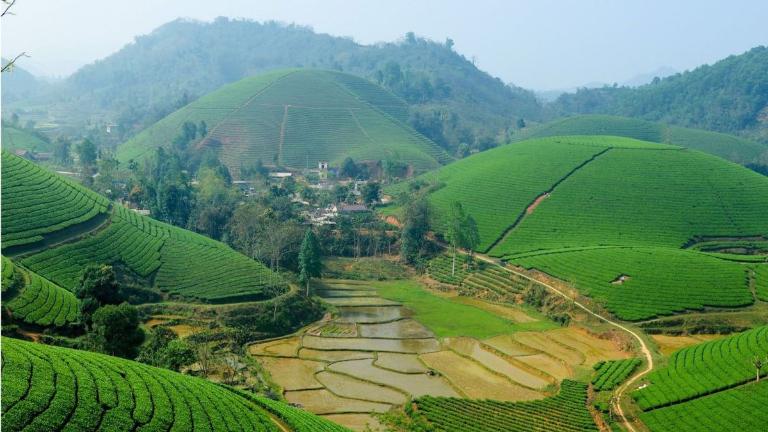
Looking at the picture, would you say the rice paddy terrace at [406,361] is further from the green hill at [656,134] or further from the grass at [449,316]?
the green hill at [656,134]

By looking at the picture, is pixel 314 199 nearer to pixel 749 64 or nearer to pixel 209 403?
pixel 209 403

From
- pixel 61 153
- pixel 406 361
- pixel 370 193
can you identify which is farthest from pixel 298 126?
pixel 406 361

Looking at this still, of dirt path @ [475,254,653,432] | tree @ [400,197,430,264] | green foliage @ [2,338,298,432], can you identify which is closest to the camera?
green foliage @ [2,338,298,432]

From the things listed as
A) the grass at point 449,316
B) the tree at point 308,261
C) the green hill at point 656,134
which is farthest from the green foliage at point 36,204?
the green hill at point 656,134

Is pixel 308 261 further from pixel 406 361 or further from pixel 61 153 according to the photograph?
pixel 61 153

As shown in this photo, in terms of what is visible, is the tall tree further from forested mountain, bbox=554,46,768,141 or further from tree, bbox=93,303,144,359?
forested mountain, bbox=554,46,768,141

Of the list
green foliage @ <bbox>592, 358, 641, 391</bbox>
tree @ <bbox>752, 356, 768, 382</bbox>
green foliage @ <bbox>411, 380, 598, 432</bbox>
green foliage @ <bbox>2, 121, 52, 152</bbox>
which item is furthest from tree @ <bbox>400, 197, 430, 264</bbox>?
green foliage @ <bbox>2, 121, 52, 152</bbox>
